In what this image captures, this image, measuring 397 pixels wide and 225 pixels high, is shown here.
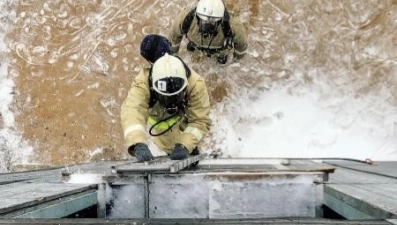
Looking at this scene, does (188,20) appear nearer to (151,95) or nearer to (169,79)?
(151,95)

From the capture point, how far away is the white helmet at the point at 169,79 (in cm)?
565

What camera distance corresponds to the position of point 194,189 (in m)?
4.41

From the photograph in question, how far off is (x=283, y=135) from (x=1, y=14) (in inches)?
189

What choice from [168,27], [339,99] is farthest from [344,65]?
[168,27]

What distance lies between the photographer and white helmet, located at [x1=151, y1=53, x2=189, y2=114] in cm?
565

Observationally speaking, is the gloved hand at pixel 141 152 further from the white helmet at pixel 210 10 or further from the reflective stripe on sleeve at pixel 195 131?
the white helmet at pixel 210 10

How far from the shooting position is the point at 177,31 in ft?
26.6

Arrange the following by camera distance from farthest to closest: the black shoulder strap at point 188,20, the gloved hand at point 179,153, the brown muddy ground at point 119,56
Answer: the brown muddy ground at point 119,56
the black shoulder strap at point 188,20
the gloved hand at point 179,153

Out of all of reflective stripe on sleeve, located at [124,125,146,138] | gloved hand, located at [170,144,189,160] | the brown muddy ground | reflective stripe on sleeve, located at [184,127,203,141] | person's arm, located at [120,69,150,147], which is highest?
the brown muddy ground

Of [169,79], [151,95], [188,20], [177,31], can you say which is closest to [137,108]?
[151,95]

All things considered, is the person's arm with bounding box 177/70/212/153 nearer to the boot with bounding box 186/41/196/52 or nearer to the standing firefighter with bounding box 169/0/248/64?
the standing firefighter with bounding box 169/0/248/64

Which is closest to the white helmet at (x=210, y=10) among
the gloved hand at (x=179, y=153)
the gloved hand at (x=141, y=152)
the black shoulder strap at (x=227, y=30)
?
the black shoulder strap at (x=227, y=30)

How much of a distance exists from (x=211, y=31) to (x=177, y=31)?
2.15 feet

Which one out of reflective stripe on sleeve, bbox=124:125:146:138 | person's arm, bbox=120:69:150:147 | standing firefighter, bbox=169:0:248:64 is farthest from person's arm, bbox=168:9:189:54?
reflective stripe on sleeve, bbox=124:125:146:138
